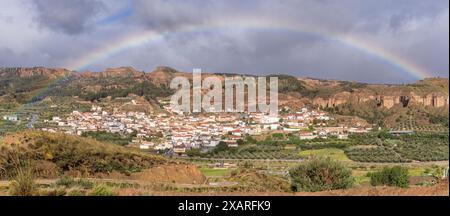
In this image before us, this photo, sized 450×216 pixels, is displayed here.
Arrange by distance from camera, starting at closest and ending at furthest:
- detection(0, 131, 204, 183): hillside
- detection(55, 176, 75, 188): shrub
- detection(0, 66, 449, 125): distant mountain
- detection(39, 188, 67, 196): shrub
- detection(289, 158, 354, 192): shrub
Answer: detection(39, 188, 67, 196): shrub
detection(55, 176, 75, 188): shrub
detection(289, 158, 354, 192): shrub
detection(0, 131, 204, 183): hillside
detection(0, 66, 449, 125): distant mountain

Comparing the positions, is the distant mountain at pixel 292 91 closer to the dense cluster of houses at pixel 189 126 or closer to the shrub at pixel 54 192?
the dense cluster of houses at pixel 189 126

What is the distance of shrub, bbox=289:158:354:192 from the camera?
11070 mm

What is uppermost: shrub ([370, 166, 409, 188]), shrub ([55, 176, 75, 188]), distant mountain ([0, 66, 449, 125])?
distant mountain ([0, 66, 449, 125])

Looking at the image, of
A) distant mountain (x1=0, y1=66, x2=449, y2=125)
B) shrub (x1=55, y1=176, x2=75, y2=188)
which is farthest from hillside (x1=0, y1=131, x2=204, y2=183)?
distant mountain (x1=0, y1=66, x2=449, y2=125)

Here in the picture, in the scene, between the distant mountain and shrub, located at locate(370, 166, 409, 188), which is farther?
the distant mountain

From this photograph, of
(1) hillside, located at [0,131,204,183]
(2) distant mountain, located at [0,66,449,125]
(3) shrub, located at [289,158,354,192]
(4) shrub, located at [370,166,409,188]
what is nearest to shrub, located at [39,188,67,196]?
Result: (1) hillside, located at [0,131,204,183]

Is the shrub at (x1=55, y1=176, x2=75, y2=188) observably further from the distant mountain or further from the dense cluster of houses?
the distant mountain

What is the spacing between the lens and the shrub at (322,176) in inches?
436

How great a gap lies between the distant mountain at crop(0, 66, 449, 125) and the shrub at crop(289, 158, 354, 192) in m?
43.3

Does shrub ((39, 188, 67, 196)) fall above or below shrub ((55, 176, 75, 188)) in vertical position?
above

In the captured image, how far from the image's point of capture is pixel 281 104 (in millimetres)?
79375

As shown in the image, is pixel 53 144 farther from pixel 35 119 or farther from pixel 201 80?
pixel 201 80

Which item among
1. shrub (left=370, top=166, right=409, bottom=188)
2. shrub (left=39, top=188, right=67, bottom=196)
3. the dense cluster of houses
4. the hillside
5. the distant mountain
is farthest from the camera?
the distant mountain
